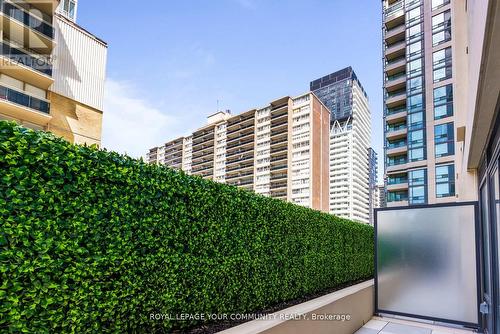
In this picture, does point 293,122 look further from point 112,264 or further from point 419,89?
point 112,264

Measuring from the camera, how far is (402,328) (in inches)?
209

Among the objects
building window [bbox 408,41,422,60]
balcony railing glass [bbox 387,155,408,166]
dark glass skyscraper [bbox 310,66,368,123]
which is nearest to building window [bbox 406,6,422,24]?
building window [bbox 408,41,422,60]

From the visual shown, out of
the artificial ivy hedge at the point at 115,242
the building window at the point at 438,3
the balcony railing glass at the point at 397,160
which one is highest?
the building window at the point at 438,3

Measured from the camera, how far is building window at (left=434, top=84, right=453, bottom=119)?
26.0m

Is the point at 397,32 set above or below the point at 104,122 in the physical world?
above

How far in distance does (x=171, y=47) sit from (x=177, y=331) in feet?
29.4

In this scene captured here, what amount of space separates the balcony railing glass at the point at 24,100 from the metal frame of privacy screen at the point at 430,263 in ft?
59.8

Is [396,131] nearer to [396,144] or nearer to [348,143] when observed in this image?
[396,144]

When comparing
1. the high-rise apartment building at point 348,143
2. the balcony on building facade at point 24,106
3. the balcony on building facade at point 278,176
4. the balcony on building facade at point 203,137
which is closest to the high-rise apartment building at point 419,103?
the balcony on building facade at point 278,176

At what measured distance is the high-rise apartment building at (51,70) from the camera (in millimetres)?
15945

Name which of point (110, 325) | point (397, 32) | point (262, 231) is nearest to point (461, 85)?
point (262, 231)

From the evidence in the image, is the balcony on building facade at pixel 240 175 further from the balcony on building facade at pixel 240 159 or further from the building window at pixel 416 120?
the building window at pixel 416 120

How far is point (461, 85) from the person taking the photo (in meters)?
6.79

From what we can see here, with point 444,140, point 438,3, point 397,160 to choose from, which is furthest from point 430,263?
point 438,3
